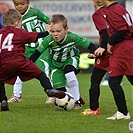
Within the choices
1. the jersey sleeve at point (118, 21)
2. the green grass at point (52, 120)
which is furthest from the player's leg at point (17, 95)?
the jersey sleeve at point (118, 21)

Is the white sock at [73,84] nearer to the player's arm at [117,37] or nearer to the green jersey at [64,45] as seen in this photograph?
the green jersey at [64,45]


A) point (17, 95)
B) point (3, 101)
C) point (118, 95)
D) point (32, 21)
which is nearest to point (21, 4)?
point (32, 21)

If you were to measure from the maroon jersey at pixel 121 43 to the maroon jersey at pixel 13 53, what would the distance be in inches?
52.8

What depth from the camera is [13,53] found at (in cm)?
905

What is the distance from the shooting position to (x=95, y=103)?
29.7 feet

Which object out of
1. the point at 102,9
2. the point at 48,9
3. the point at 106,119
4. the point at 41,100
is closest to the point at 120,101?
the point at 106,119

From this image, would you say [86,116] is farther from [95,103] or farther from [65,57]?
[65,57]

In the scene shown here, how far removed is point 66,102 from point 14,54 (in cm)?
108

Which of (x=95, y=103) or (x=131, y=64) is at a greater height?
(x=131, y=64)

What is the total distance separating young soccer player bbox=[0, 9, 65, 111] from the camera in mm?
9047

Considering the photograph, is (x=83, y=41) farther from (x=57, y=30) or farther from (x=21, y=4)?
(x=21, y=4)

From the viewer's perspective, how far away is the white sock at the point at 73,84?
9797 millimetres

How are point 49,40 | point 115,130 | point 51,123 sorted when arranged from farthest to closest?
1. point 49,40
2. point 51,123
3. point 115,130

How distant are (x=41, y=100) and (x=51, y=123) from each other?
315cm
